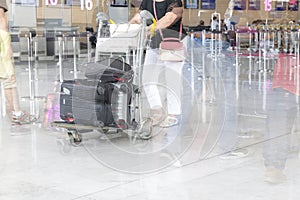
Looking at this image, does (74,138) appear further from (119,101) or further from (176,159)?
(176,159)

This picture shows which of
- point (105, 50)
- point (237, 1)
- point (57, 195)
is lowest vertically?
point (57, 195)

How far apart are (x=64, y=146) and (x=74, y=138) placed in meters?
0.11

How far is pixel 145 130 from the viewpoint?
477 centimetres

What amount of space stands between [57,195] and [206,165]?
1164 millimetres

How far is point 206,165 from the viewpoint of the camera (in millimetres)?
4004

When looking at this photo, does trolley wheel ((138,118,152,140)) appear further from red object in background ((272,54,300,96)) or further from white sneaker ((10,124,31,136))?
red object in background ((272,54,300,96))

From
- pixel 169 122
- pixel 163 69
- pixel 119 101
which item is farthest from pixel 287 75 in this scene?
pixel 119 101

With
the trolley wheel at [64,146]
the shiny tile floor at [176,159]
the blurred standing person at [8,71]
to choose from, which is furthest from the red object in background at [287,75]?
the trolley wheel at [64,146]

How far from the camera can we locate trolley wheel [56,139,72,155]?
445cm

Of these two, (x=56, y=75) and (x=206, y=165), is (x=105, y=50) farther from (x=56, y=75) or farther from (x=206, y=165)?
(x=56, y=75)

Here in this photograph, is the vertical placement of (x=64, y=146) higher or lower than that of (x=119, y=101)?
lower

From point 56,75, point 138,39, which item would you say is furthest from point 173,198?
point 56,75

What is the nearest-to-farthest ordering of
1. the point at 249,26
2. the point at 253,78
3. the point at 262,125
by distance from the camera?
1. the point at 262,125
2. the point at 253,78
3. the point at 249,26

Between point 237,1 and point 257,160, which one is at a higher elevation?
point 237,1
